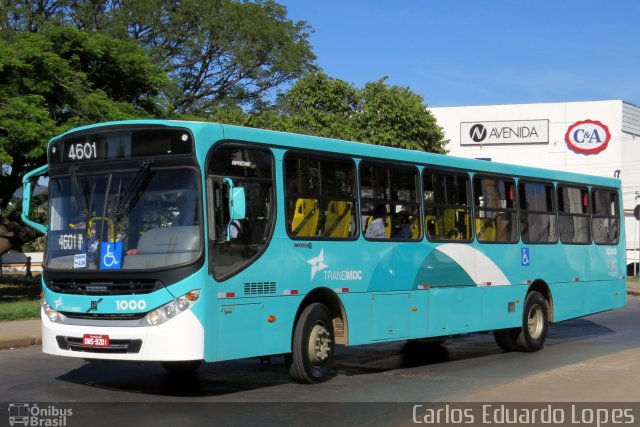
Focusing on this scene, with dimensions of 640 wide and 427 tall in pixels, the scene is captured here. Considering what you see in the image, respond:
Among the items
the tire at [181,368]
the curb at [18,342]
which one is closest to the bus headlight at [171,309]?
the tire at [181,368]

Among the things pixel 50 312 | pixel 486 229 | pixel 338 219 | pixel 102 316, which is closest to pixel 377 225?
pixel 338 219

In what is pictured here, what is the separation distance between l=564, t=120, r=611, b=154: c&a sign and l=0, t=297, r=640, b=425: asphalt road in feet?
164

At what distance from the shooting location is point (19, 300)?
25.5m

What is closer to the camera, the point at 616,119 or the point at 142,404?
the point at 142,404

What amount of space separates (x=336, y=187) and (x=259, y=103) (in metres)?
32.4

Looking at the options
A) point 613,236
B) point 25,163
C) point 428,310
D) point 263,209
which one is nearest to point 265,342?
point 263,209

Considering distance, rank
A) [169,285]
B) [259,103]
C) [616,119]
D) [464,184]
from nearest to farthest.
A: [169,285] → [464,184] → [259,103] → [616,119]

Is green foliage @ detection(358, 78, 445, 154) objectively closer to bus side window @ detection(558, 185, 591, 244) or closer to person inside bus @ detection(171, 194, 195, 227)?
bus side window @ detection(558, 185, 591, 244)

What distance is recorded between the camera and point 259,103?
143 ft

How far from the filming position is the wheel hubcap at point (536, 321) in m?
15.5

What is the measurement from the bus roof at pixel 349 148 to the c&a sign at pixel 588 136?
47915mm

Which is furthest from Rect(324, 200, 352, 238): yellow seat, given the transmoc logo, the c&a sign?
the c&a sign

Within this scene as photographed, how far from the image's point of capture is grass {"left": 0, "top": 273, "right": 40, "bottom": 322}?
1980cm

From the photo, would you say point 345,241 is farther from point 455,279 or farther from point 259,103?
point 259,103
